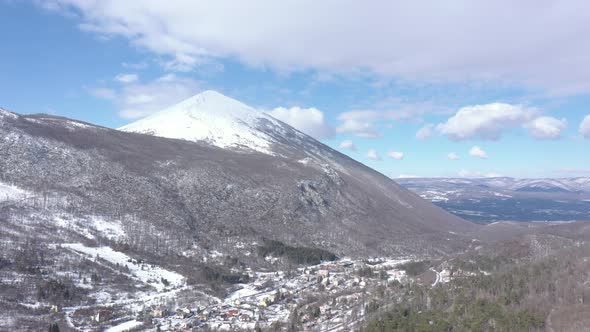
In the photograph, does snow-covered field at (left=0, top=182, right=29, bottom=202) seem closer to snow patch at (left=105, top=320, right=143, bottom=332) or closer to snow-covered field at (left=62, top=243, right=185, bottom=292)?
snow-covered field at (left=62, top=243, right=185, bottom=292)

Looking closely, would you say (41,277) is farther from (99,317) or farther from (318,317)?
(318,317)

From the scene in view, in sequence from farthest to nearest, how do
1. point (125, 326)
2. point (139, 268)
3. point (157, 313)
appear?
point (139, 268)
point (157, 313)
point (125, 326)

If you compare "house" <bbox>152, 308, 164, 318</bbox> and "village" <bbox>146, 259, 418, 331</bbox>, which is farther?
"house" <bbox>152, 308, 164, 318</bbox>

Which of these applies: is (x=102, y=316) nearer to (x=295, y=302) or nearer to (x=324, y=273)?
(x=295, y=302)

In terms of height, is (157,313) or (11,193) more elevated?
(11,193)

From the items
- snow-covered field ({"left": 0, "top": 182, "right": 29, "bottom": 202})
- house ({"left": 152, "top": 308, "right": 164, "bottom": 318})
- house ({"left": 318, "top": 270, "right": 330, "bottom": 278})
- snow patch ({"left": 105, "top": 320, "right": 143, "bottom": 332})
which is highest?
snow-covered field ({"left": 0, "top": 182, "right": 29, "bottom": 202})

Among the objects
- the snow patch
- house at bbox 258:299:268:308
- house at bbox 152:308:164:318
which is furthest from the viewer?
house at bbox 258:299:268:308

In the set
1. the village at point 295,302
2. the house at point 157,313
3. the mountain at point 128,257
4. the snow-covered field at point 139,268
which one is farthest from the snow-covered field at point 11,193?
the house at point 157,313

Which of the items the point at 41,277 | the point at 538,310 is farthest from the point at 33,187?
the point at 538,310

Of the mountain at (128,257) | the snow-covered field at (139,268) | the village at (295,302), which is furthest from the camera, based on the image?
the snow-covered field at (139,268)

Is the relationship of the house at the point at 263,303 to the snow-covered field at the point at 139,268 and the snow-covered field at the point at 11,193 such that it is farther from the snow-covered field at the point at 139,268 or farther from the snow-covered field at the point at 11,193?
the snow-covered field at the point at 11,193

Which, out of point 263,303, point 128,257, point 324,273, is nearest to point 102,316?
point 263,303

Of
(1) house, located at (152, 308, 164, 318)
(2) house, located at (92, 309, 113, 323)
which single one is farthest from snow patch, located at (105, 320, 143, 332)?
(1) house, located at (152, 308, 164, 318)
